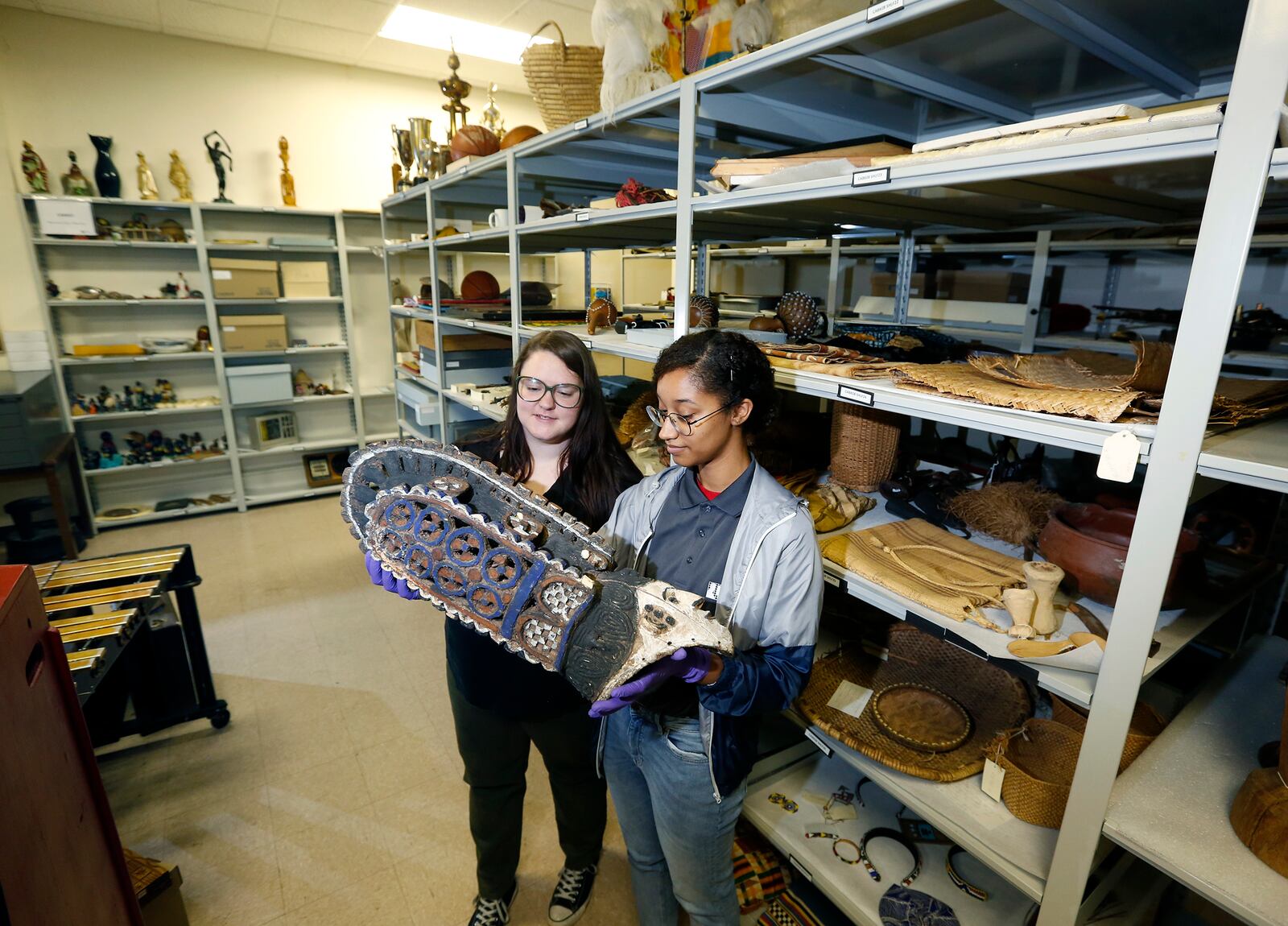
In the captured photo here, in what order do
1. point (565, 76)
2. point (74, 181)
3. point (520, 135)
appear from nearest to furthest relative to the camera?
point (565, 76) < point (520, 135) < point (74, 181)

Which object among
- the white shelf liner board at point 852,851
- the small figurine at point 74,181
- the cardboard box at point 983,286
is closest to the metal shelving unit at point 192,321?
the small figurine at point 74,181

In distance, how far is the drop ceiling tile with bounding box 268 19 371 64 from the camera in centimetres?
398

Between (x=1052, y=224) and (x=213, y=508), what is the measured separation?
551cm

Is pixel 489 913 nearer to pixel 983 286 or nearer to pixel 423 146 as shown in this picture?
pixel 423 146

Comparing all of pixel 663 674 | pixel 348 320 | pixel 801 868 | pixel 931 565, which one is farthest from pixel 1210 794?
pixel 348 320

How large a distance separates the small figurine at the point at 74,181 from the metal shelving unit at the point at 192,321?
4.7 inches

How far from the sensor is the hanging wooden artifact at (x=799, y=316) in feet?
6.17

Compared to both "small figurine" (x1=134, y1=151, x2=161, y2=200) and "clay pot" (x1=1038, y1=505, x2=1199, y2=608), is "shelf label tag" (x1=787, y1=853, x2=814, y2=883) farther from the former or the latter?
"small figurine" (x1=134, y1=151, x2=161, y2=200)

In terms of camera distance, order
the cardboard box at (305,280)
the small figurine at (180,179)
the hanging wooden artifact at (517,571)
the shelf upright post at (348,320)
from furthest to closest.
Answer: the shelf upright post at (348,320) → the cardboard box at (305,280) → the small figurine at (180,179) → the hanging wooden artifact at (517,571)

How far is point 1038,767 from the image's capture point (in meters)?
1.37

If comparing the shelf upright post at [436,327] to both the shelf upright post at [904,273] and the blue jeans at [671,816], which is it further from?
the blue jeans at [671,816]

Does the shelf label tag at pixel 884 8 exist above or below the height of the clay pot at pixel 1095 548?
above

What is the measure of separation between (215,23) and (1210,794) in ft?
18.9

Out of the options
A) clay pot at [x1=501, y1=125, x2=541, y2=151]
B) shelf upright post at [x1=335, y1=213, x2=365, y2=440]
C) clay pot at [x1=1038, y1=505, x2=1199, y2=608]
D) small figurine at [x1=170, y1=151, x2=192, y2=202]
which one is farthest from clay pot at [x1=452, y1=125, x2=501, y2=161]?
clay pot at [x1=1038, y1=505, x2=1199, y2=608]
